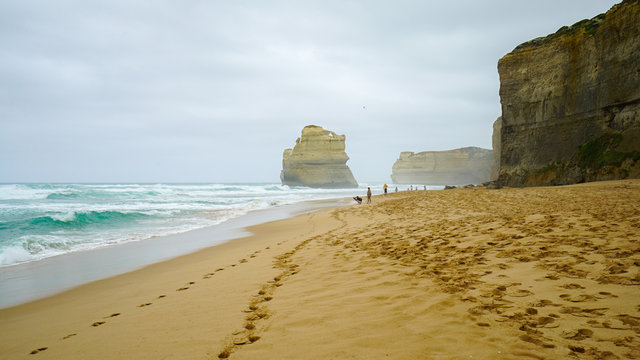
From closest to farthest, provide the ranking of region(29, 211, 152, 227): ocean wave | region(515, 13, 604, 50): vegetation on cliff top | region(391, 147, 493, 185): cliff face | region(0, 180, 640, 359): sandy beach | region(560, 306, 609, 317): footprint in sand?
region(0, 180, 640, 359): sandy beach
region(560, 306, 609, 317): footprint in sand
region(29, 211, 152, 227): ocean wave
region(515, 13, 604, 50): vegetation on cliff top
region(391, 147, 493, 185): cliff face

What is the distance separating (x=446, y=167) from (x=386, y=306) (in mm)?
115093

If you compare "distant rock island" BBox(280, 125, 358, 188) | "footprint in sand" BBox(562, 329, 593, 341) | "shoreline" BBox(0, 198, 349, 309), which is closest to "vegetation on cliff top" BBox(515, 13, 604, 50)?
"shoreline" BBox(0, 198, 349, 309)

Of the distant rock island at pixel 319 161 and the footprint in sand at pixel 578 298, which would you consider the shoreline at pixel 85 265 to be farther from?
the distant rock island at pixel 319 161

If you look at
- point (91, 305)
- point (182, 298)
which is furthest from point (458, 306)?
point (91, 305)

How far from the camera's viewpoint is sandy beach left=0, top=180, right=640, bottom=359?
7.74 ft

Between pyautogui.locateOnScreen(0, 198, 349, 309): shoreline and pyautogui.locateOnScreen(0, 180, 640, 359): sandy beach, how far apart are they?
70 cm

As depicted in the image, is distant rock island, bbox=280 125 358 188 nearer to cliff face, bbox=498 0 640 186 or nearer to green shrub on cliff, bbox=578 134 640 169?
cliff face, bbox=498 0 640 186

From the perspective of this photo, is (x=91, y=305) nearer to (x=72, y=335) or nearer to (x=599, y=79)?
(x=72, y=335)

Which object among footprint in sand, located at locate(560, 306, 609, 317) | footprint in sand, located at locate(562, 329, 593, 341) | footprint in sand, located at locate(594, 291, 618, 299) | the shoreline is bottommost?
the shoreline

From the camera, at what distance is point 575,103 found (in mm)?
21109

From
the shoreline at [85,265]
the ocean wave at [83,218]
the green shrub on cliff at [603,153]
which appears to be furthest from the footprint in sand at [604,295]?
the green shrub on cliff at [603,153]

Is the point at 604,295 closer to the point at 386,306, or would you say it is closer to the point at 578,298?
the point at 578,298

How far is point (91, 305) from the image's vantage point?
180 inches

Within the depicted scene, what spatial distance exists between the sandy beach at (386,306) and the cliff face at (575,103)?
55.5ft
